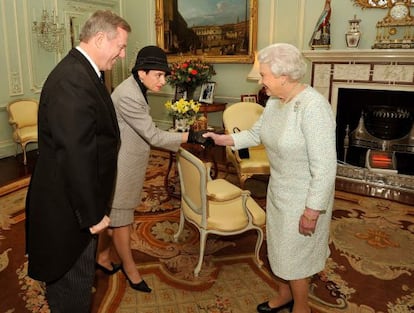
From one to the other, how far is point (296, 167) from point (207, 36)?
495cm

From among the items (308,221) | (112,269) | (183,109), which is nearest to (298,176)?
(308,221)

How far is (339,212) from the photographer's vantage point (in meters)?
3.89

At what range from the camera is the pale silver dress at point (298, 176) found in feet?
5.82

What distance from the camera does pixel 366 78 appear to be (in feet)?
15.8

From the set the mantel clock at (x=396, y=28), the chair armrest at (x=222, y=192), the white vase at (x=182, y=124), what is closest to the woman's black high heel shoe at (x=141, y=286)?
the chair armrest at (x=222, y=192)

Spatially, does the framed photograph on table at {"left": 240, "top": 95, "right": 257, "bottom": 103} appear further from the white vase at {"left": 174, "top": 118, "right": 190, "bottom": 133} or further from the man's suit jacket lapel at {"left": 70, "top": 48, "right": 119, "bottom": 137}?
the man's suit jacket lapel at {"left": 70, "top": 48, "right": 119, "bottom": 137}

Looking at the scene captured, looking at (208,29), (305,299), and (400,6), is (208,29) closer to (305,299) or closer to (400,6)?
(400,6)

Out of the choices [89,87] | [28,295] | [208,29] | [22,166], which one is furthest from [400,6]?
[22,166]

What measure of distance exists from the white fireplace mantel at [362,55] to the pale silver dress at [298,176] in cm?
306

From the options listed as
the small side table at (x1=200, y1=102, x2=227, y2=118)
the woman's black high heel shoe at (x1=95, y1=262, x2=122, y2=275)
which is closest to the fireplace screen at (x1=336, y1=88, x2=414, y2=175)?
the small side table at (x1=200, y1=102, x2=227, y2=118)

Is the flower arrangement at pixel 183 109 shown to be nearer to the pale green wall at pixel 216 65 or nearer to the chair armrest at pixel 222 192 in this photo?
the chair armrest at pixel 222 192

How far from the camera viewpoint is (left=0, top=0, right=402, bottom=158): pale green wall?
16.7ft

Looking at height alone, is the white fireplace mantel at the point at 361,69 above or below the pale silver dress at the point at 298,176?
above

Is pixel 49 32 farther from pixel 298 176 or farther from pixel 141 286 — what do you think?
pixel 298 176
